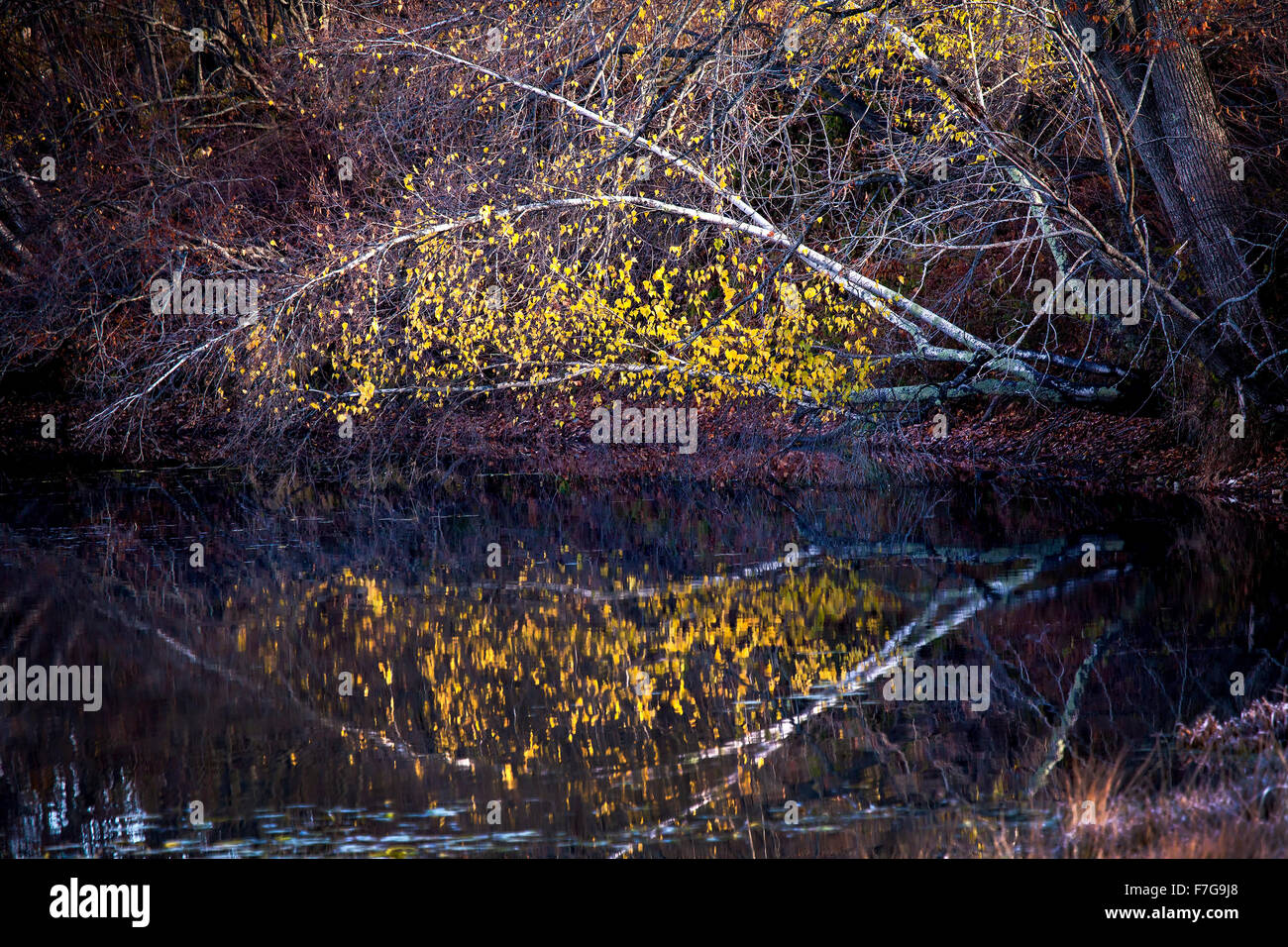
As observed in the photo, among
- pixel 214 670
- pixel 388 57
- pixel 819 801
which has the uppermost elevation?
pixel 388 57

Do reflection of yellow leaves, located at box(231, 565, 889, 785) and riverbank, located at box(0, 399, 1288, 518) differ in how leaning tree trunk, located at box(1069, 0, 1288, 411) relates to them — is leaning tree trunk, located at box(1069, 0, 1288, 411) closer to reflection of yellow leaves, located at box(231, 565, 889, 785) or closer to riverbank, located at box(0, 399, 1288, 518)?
riverbank, located at box(0, 399, 1288, 518)

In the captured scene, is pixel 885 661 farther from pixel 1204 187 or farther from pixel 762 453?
pixel 762 453

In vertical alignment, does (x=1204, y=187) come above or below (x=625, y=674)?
above

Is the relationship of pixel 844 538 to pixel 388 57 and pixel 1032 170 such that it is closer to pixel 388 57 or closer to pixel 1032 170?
pixel 1032 170

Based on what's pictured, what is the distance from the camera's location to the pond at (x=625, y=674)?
662 centimetres

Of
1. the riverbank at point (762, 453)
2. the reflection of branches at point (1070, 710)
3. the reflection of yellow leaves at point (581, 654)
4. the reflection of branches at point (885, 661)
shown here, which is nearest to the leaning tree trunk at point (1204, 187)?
the riverbank at point (762, 453)

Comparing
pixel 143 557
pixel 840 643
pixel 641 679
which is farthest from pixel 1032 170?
pixel 143 557

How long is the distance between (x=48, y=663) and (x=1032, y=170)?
34.2 feet

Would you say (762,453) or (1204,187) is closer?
(1204,187)

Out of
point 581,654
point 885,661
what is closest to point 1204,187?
point 885,661

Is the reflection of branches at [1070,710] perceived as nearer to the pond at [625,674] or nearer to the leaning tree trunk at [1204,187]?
the pond at [625,674]

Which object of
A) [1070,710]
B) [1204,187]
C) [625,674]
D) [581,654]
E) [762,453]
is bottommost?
[1070,710]

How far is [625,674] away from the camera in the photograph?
922 cm

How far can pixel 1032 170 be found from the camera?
14055mm
